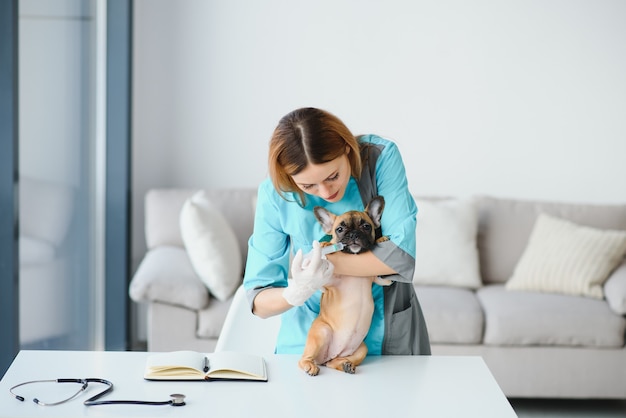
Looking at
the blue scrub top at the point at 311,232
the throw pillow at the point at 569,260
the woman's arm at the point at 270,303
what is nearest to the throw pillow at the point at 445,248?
the throw pillow at the point at 569,260

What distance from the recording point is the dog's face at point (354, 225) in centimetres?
185

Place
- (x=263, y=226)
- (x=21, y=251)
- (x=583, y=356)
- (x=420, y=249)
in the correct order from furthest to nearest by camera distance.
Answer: (x=420, y=249), (x=583, y=356), (x=21, y=251), (x=263, y=226)

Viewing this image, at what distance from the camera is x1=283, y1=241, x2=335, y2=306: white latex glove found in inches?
69.6

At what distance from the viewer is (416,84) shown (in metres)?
4.41

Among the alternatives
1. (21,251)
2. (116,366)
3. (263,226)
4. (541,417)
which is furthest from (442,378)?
(541,417)

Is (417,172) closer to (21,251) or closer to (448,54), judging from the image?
(448,54)

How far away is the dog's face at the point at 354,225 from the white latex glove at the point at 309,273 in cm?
7

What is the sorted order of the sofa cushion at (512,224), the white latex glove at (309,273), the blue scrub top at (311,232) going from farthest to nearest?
1. the sofa cushion at (512,224)
2. the blue scrub top at (311,232)
3. the white latex glove at (309,273)

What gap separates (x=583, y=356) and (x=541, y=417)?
0.32 metres

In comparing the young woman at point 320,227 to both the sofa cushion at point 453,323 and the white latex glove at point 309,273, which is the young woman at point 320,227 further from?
the sofa cushion at point 453,323

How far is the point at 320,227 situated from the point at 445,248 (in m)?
2.02

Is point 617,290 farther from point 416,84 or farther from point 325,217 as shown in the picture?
point 325,217

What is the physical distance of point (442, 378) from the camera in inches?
73.6

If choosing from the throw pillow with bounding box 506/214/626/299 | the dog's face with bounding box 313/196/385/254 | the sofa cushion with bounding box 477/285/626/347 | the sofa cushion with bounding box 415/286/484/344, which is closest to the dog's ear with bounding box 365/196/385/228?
the dog's face with bounding box 313/196/385/254
